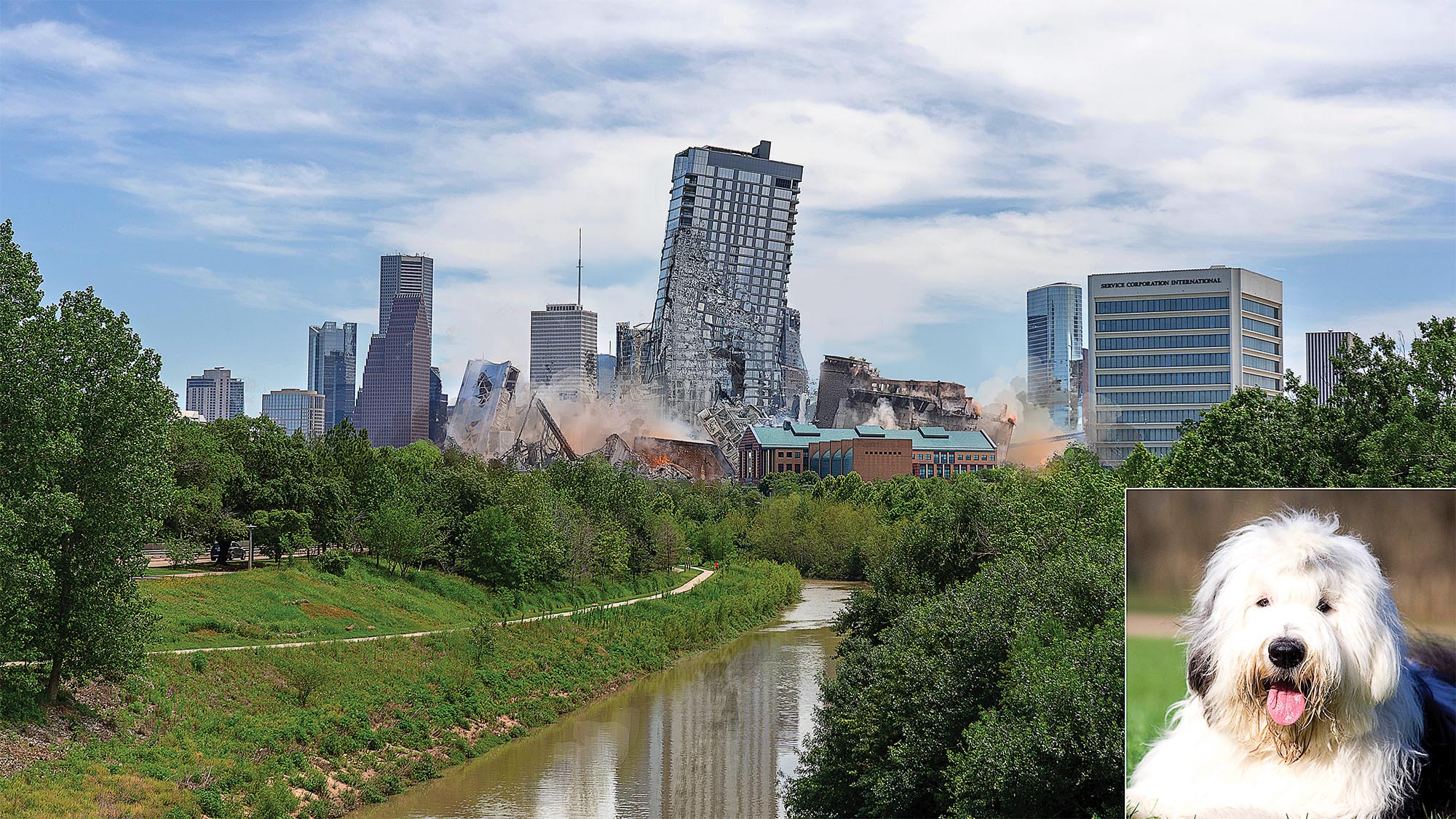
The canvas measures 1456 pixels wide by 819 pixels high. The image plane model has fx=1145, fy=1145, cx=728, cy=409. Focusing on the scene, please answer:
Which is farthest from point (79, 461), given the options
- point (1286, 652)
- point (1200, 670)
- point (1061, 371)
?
point (1061, 371)

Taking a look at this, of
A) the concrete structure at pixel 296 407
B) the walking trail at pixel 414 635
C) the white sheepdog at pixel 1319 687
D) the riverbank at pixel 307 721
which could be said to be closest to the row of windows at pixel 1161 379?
the walking trail at pixel 414 635

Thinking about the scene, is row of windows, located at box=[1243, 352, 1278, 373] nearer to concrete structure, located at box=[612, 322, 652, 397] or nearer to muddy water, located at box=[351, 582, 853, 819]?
muddy water, located at box=[351, 582, 853, 819]

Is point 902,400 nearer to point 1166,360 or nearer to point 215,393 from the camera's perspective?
point 1166,360

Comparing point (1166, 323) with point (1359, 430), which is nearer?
point (1359, 430)

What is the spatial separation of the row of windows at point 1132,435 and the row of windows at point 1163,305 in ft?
32.3

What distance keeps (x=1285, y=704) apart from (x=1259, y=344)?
90.0m

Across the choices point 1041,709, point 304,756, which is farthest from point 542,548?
point 1041,709

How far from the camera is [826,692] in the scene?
23.7m

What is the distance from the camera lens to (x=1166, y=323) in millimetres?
91375

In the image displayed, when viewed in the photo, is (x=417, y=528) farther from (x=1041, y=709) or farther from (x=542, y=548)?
(x=1041, y=709)

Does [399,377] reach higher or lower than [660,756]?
higher

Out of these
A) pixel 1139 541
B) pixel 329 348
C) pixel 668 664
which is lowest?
pixel 668 664

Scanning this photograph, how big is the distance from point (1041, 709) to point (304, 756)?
19465 millimetres

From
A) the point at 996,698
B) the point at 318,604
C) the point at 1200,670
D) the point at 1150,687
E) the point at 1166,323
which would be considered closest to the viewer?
the point at 1200,670
